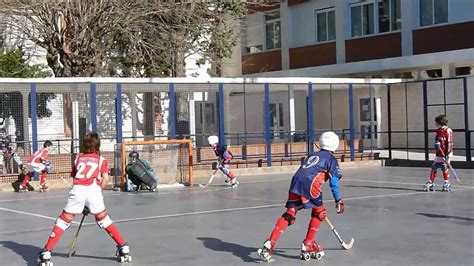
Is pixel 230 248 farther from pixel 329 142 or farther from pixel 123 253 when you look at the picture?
pixel 329 142

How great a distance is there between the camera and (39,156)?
19906mm

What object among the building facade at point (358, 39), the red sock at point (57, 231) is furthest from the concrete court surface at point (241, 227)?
the building facade at point (358, 39)

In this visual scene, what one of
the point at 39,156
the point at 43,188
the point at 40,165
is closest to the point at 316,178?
the point at 40,165

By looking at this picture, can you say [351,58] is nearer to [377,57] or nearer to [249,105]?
[377,57]

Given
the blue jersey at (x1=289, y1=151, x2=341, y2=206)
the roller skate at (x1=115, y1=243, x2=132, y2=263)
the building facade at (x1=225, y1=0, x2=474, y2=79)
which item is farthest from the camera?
the building facade at (x1=225, y1=0, x2=474, y2=79)

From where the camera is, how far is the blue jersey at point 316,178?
351 inches

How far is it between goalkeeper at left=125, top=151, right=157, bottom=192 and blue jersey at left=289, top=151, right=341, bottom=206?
11.1 metres

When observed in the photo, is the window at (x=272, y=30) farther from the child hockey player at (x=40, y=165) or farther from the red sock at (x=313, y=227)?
the red sock at (x=313, y=227)

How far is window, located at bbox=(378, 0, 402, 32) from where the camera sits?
32031 mm

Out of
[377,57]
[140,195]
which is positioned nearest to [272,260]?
[140,195]

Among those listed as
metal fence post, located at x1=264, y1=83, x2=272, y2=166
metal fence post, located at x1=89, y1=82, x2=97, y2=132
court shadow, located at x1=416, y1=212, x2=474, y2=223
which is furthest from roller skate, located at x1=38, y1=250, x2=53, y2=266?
metal fence post, located at x1=264, y1=83, x2=272, y2=166

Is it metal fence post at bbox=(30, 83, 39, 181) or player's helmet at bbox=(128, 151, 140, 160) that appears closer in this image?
player's helmet at bbox=(128, 151, 140, 160)

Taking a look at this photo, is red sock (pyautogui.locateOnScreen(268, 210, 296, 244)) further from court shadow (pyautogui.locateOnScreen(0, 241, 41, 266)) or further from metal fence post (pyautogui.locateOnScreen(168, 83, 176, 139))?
metal fence post (pyautogui.locateOnScreen(168, 83, 176, 139))

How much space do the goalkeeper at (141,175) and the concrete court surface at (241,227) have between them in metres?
0.67
